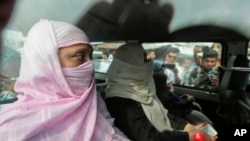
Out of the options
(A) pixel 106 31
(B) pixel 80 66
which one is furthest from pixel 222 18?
(B) pixel 80 66

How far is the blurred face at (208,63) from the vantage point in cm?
173

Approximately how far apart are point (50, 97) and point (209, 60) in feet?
2.93

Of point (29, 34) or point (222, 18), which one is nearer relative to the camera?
point (29, 34)

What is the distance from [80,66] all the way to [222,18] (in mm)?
938

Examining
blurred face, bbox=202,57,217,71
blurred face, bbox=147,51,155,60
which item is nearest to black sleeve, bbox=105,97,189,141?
blurred face, bbox=147,51,155,60

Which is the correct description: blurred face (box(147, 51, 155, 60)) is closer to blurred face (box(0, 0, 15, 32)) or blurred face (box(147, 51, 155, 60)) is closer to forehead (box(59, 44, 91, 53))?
forehead (box(59, 44, 91, 53))

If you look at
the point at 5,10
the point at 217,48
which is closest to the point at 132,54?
the point at 217,48

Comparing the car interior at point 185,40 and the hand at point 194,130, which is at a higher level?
the car interior at point 185,40

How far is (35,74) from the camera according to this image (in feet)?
4.25

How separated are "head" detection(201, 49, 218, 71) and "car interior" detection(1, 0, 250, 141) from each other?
0.04 m

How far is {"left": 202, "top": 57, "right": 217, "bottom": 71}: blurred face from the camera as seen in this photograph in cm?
173

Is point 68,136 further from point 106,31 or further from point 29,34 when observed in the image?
point 106,31

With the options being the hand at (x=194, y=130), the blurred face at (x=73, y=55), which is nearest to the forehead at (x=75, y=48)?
the blurred face at (x=73, y=55)

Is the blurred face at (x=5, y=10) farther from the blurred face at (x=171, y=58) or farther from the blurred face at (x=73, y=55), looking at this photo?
the blurred face at (x=171, y=58)
